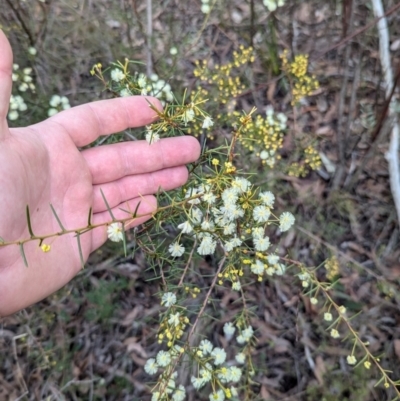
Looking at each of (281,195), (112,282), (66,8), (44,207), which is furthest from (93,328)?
(66,8)

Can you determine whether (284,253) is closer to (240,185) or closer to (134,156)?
(134,156)

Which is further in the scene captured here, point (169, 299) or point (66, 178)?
point (66, 178)

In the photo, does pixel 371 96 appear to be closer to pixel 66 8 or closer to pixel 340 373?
pixel 340 373

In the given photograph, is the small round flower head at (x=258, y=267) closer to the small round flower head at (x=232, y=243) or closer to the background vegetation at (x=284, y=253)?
the small round flower head at (x=232, y=243)

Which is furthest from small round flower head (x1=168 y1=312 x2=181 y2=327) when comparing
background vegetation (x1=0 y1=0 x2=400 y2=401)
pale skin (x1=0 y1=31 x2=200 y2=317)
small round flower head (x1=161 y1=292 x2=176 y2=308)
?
background vegetation (x1=0 y1=0 x2=400 y2=401)

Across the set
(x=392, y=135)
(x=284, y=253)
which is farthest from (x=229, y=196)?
(x=392, y=135)

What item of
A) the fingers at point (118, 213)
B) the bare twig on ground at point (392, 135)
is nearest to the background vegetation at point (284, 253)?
the bare twig on ground at point (392, 135)
